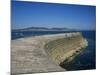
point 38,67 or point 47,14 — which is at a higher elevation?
point 47,14

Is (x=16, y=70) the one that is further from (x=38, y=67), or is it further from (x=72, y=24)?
(x=72, y=24)

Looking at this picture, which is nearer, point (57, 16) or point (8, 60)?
point (8, 60)

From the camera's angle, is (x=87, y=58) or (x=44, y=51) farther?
(x=87, y=58)

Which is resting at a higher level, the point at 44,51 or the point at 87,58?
the point at 44,51

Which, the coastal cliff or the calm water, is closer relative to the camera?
the coastal cliff

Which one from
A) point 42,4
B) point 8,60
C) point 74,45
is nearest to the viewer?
point 8,60

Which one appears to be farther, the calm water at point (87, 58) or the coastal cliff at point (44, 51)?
the calm water at point (87, 58)

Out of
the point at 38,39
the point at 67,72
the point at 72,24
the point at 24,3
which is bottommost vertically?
the point at 67,72

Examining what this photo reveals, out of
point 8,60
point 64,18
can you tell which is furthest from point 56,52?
point 8,60
